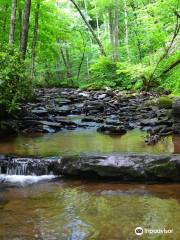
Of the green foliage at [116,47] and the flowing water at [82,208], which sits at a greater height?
the green foliage at [116,47]

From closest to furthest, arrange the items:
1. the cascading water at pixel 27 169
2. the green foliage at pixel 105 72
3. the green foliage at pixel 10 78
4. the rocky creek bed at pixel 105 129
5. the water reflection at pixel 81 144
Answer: the rocky creek bed at pixel 105 129 < the cascading water at pixel 27 169 < the water reflection at pixel 81 144 < the green foliage at pixel 10 78 < the green foliage at pixel 105 72

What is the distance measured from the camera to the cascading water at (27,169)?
7.59 m

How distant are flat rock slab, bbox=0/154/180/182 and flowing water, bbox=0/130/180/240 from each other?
0.18 meters

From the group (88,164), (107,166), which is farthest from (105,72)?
(107,166)

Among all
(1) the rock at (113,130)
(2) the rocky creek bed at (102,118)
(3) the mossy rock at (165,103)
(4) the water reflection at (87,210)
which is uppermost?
(3) the mossy rock at (165,103)

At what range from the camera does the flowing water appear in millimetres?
4734

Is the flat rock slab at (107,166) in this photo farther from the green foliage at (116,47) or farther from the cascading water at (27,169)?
the green foliage at (116,47)

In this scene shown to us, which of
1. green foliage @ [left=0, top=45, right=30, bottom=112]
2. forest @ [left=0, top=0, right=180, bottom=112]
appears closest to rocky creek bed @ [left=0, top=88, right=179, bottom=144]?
green foliage @ [left=0, top=45, right=30, bottom=112]

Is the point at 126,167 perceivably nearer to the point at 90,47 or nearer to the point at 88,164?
the point at 88,164

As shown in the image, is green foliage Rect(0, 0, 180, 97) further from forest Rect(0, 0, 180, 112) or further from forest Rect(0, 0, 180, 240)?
forest Rect(0, 0, 180, 240)

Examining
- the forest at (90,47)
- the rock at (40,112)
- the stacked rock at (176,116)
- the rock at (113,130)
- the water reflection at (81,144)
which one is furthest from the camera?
the rock at (40,112)

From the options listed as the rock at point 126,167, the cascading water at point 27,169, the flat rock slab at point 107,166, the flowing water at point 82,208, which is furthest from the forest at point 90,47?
the rock at point 126,167

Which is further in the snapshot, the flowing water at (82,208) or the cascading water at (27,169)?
the cascading water at (27,169)

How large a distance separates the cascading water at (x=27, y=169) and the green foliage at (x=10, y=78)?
3.14 meters
